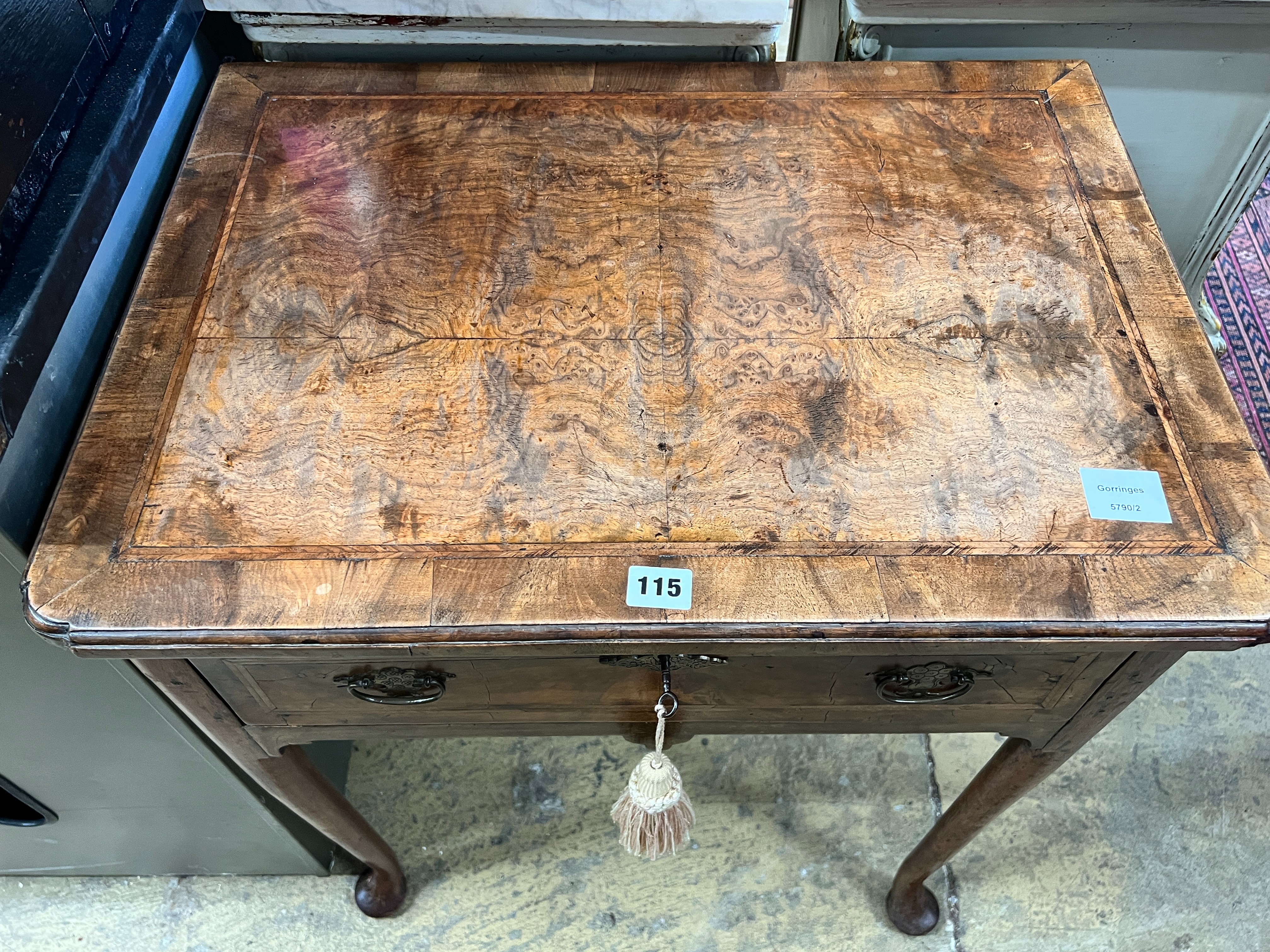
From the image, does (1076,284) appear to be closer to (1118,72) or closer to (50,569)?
(1118,72)

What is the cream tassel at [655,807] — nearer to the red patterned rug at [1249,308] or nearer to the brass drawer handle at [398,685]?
the brass drawer handle at [398,685]

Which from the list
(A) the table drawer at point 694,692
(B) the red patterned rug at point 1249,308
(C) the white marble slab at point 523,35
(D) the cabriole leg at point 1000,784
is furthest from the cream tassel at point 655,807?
(B) the red patterned rug at point 1249,308

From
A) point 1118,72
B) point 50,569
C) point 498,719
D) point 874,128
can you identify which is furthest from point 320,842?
point 1118,72

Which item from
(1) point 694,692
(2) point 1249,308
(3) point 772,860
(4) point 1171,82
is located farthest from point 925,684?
(2) point 1249,308

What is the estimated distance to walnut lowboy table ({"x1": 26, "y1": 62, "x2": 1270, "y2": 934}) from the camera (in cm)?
Result: 75

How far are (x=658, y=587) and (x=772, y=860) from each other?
83 centimetres

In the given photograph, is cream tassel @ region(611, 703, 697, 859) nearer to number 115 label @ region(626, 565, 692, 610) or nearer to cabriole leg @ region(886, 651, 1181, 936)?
number 115 label @ region(626, 565, 692, 610)

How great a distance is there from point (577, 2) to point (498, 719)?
0.82 metres

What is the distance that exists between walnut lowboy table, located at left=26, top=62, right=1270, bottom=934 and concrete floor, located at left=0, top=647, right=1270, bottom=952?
13.6 inches

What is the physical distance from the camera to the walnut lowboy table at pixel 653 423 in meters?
0.75

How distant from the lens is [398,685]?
0.86 m

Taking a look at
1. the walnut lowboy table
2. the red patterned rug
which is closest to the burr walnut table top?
the walnut lowboy table

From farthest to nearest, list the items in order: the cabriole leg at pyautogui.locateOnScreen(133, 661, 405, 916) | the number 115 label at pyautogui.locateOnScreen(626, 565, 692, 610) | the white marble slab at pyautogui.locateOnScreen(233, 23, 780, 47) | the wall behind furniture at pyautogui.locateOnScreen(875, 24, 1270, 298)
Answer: the wall behind furniture at pyautogui.locateOnScreen(875, 24, 1270, 298) < the white marble slab at pyautogui.locateOnScreen(233, 23, 780, 47) < the cabriole leg at pyautogui.locateOnScreen(133, 661, 405, 916) < the number 115 label at pyautogui.locateOnScreen(626, 565, 692, 610)

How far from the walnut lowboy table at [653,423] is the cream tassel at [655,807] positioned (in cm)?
6
